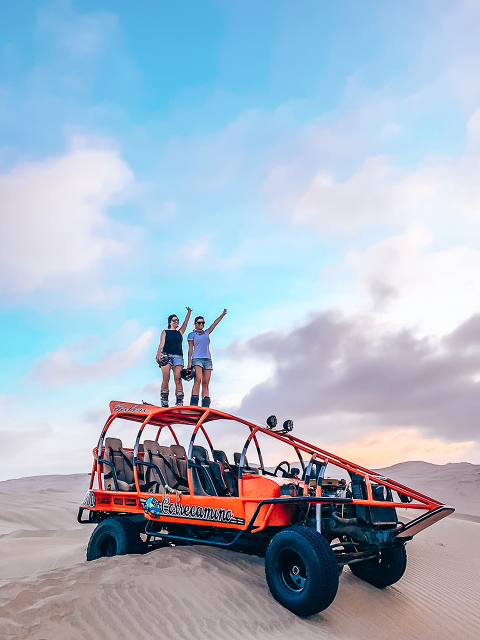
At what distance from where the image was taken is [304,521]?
7355 millimetres

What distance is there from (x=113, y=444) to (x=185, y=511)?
8.44 feet

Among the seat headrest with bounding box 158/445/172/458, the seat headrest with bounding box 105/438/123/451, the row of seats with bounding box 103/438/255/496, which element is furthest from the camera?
the seat headrest with bounding box 158/445/172/458

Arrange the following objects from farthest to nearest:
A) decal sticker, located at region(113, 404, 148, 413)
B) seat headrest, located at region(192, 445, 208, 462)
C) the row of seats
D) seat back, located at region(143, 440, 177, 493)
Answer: decal sticker, located at region(113, 404, 148, 413) → seat back, located at region(143, 440, 177, 493) → seat headrest, located at region(192, 445, 208, 462) → the row of seats

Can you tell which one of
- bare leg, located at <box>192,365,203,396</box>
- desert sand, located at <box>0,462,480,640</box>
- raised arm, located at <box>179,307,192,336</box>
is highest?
raised arm, located at <box>179,307,192,336</box>

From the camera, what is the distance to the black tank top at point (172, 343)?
42.1 ft

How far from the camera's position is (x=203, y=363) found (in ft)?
42.9

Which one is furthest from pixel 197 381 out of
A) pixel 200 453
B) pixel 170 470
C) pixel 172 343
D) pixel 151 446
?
pixel 200 453

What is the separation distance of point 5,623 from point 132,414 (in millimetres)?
4048

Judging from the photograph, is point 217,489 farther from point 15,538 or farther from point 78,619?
point 15,538

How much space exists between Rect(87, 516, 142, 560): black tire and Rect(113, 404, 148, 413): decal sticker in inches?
68.8

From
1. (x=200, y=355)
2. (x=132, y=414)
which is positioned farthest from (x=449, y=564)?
(x=132, y=414)

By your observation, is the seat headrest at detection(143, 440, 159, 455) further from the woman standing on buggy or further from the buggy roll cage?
the woman standing on buggy

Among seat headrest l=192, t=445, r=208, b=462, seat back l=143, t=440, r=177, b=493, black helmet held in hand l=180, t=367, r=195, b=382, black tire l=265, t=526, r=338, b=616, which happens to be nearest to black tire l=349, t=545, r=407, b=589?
black tire l=265, t=526, r=338, b=616

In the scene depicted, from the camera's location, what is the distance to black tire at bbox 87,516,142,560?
854 cm
